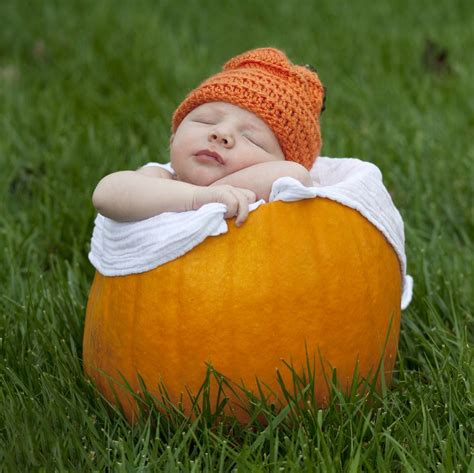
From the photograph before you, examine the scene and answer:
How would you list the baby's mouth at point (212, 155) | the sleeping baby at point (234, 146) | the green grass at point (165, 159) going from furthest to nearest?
the baby's mouth at point (212, 155) → the sleeping baby at point (234, 146) → the green grass at point (165, 159)

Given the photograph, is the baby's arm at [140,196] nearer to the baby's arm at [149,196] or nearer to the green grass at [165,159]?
the baby's arm at [149,196]

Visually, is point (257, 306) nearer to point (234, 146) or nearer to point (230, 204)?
point (230, 204)

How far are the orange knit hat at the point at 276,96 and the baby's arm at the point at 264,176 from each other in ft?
0.48

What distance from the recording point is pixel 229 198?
7.04 feet

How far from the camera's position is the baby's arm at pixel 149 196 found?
2199 millimetres

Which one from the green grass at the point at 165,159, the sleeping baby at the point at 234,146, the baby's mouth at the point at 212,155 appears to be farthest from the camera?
the baby's mouth at the point at 212,155

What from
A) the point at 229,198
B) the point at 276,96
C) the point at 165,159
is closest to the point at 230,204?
the point at 229,198

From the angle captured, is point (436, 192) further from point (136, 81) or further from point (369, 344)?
point (136, 81)

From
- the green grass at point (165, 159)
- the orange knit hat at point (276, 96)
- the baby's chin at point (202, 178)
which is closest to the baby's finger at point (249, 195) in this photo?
the baby's chin at point (202, 178)

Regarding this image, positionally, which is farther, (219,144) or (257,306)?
(219,144)

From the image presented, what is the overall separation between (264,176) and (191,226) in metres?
0.27

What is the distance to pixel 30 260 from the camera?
321 centimetres

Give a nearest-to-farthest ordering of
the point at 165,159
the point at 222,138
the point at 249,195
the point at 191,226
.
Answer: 1. the point at 191,226
2. the point at 249,195
3. the point at 222,138
4. the point at 165,159

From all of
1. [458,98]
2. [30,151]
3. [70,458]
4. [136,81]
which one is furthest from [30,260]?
[458,98]
